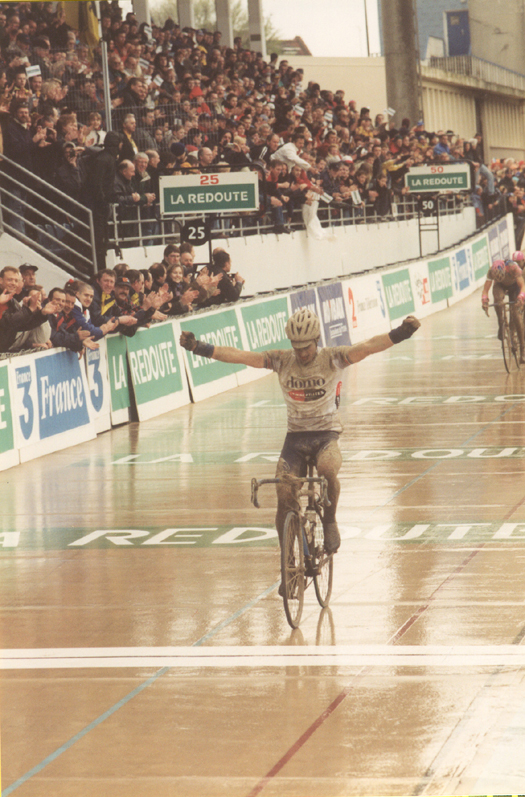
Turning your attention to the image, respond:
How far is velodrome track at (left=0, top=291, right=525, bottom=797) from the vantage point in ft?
19.3

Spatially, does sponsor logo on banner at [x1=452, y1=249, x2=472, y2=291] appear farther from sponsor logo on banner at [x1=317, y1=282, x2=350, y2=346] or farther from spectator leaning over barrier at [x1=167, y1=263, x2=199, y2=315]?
spectator leaning over barrier at [x1=167, y1=263, x2=199, y2=315]

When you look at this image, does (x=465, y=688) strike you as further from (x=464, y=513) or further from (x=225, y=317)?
(x=225, y=317)

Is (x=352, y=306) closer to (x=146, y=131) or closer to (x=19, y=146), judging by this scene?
(x=146, y=131)

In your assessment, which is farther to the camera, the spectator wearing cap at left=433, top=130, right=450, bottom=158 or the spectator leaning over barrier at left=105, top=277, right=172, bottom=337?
the spectator wearing cap at left=433, top=130, right=450, bottom=158

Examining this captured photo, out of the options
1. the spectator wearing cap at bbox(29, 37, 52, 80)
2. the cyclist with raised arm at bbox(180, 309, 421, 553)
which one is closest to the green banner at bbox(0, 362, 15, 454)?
the cyclist with raised arm at bbox(180, 309, 421, 553)

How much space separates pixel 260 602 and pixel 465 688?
247 cm

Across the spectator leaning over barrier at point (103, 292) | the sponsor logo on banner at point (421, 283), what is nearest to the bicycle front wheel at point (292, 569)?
the spectator leaning over barrier at point (103, 292)

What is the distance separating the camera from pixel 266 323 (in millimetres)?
24562

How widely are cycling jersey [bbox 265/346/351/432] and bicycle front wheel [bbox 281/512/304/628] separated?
873 mm

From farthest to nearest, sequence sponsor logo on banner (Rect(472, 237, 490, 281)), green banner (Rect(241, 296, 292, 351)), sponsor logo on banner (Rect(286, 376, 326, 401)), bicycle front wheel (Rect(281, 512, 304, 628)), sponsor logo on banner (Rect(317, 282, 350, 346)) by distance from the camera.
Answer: sponsor logo on banner (Rect(472, 237, 490, 281)), sponsor logo on banner (Rect(317, 282, 350, 346)), green banner (Rect(241, 296, 292, 351)), sponsor logo on banner (Rect(286, 376, 326, 401)), bicycle front wheel (Rect(281, 512, 304, 628))

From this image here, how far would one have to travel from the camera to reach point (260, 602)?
9.03 metres

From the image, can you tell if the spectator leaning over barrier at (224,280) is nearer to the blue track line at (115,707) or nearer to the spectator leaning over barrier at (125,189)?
the spectator leaning over barrier at (125,189)

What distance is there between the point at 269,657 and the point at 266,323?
56.3 feet

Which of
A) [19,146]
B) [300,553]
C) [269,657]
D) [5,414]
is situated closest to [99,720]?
[269,657]
